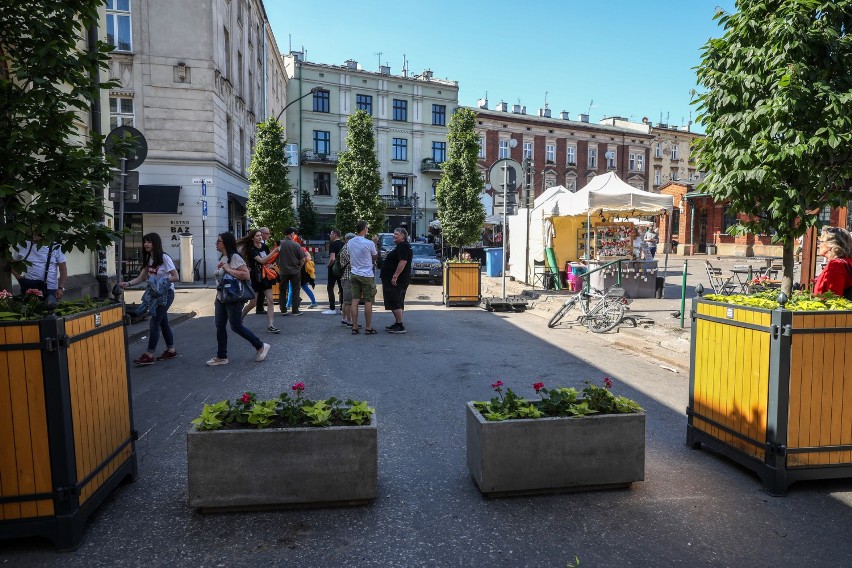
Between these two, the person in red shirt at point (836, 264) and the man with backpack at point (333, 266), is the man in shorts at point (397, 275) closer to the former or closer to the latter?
the man with backpack at point (333, 266)

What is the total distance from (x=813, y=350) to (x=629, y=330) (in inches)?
261

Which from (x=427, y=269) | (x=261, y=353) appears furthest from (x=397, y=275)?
(x=427, y=269)

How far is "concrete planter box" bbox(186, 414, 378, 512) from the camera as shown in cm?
337

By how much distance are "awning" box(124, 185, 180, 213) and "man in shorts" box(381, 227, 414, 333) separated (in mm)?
13730

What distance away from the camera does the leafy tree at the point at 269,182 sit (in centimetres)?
2186

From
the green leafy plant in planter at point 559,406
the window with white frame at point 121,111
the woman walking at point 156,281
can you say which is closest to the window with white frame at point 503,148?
the window with white frame at point 121,111

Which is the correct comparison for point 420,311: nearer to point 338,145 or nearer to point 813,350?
point 813,350

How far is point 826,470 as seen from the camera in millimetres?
3803

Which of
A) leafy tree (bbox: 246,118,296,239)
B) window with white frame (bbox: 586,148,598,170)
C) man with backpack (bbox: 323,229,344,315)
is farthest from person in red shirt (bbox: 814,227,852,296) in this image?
window with white frame (bbox: 586,148,598,170)

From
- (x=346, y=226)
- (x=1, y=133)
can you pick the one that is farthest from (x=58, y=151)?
Answer: (x=346, y=226)

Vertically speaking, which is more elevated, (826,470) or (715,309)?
(715,309)

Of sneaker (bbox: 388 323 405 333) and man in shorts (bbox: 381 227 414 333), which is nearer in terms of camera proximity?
man in shorts (bbox: 381 227 414 333)

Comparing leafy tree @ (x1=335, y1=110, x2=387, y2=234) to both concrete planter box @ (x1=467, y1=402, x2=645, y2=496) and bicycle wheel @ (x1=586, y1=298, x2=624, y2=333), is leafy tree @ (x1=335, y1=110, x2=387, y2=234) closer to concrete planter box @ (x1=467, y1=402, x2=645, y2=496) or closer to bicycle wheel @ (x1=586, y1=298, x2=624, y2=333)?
bicycle wheel @ (x1=586, y1=298, x2=624, y2=333)

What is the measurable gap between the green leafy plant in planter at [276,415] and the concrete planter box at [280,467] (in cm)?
10
